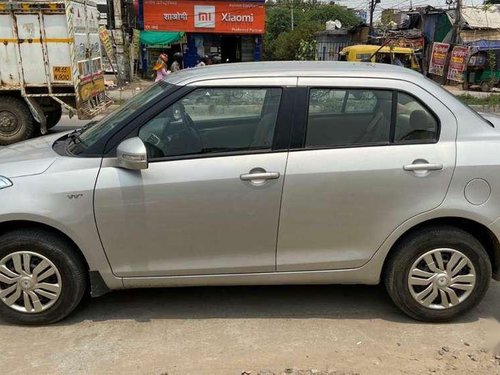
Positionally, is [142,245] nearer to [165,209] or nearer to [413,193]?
[165,209]

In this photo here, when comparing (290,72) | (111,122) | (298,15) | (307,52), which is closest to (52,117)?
(111,122)

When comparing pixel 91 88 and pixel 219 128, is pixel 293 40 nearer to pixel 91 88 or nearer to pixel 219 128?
pixel 91 88

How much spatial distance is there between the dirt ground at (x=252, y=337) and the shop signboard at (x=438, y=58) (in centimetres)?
2638

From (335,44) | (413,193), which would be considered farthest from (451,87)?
(413,193)

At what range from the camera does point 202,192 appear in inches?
125

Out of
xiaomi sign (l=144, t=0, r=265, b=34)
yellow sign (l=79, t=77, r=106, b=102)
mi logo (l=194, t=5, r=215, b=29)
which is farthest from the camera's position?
mi logo (l=194, t=5, r=215, b=29)

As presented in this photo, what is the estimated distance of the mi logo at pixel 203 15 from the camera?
1163 inches

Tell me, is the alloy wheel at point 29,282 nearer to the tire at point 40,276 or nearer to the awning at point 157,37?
the tire at point 40,276

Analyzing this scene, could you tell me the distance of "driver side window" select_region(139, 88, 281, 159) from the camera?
327 cm

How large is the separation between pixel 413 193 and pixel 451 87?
81.3 ft

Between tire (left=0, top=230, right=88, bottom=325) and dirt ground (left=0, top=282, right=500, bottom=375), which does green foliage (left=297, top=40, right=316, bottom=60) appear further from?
tire (left=0, top=230, right=88, bottom=325)

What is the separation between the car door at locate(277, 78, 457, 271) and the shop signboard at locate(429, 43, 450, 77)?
86.8 feet

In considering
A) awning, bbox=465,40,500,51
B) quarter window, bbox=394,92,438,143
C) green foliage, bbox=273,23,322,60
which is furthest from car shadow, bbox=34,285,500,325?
green foliage, bbox=273,23,322,60

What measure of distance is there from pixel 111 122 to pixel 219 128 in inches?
28.4
